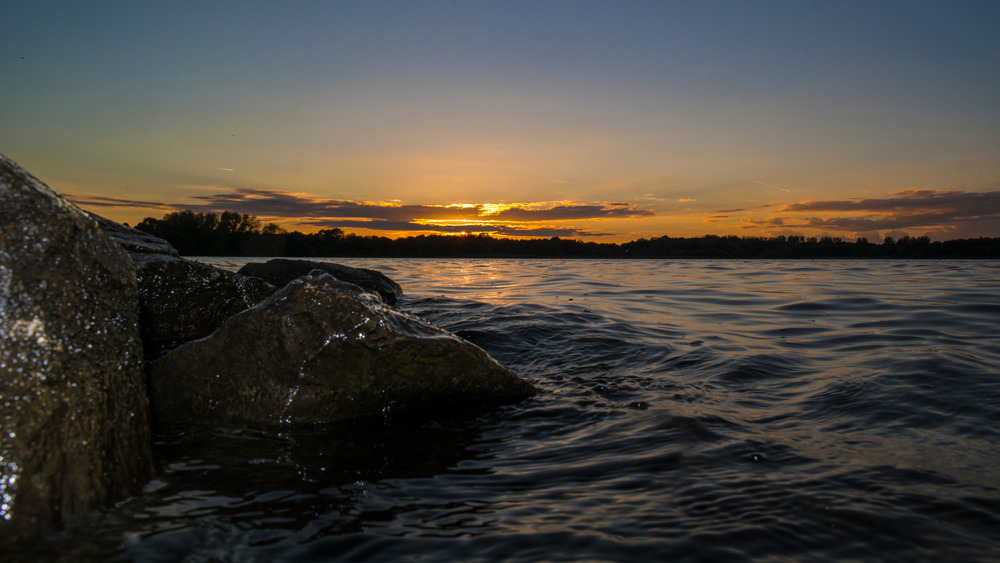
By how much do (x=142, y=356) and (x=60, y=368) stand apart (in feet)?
1.33

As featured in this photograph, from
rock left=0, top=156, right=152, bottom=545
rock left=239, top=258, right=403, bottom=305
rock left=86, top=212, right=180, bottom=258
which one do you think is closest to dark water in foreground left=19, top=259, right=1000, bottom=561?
rock left=0, top=156, right=152, bottom=545

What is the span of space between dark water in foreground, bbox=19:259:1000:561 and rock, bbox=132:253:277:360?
84.0 inches

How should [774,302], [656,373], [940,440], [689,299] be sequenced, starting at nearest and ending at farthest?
[940,440], [656,373], [774,302], [689,299]

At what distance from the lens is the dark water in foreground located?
2154mm

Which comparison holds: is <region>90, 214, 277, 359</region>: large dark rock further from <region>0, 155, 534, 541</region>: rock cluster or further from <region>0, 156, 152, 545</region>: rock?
<region>0, 156, 152, 545</region>: rock

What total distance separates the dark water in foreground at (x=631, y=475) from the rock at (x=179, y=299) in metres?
2.13

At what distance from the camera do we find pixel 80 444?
211cm

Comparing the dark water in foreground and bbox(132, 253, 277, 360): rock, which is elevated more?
bbox(132, 253, 277, 360): rock

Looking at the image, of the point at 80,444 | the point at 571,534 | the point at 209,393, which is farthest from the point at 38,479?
the point at 571,534

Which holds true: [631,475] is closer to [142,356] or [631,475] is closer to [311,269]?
[142,356]

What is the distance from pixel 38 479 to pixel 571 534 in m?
2.10

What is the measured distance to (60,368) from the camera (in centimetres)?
211

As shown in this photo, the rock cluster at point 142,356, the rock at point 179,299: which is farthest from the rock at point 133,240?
the rock at point 179,299

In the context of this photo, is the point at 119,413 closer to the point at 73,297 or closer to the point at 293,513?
the point at 73,297
